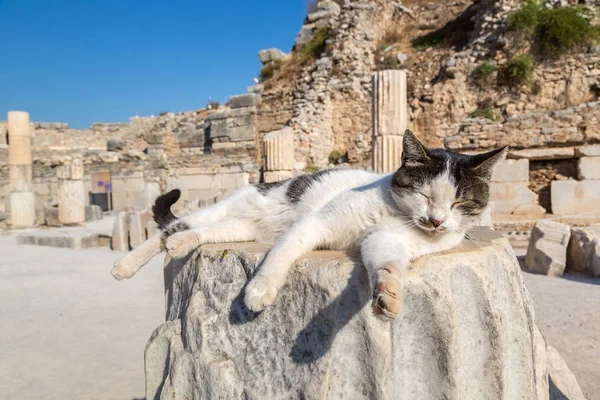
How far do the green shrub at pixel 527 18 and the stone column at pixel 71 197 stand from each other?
15500 millimetres

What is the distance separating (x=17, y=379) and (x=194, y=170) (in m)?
11.7

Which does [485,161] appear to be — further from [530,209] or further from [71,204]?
[71,204]

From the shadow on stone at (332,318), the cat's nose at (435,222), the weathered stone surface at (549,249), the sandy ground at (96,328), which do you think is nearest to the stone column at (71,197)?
the sandy ground at (96,328)

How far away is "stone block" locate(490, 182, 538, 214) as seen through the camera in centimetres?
996

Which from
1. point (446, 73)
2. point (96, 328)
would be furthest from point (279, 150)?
point (446, 73)

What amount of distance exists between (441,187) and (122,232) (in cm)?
869

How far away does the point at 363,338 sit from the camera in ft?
5.23

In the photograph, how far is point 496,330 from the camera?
1.67 metres

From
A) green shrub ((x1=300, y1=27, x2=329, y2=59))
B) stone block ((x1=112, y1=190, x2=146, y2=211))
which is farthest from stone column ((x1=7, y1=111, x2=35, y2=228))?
green shrub ((x1=300, y1=27, x2=329, y2=59))

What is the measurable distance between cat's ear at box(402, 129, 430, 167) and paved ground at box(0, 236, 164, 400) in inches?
120

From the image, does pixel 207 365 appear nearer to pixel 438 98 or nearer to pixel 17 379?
pixel 17 379

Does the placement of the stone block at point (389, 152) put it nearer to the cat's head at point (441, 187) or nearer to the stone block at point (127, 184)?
the cat's head at point (441, 187)

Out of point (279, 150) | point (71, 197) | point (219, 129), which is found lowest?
point (71, 197)

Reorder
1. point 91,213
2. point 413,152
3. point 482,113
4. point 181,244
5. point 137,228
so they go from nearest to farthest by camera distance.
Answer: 1. point 413,152
2. point 181,244
3. point 137,228
4. point 482,113
5. point 91,213
